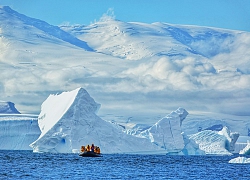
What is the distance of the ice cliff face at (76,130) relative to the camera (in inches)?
2504

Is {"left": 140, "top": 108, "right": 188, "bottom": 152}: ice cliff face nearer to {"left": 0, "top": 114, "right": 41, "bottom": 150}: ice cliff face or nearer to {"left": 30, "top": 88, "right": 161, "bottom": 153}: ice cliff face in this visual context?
{"left": 30, "top": 88, "right": 161, "bottom": 153}: ice cliff face

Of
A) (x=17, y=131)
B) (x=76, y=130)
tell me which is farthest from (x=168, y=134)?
(x=17, y=131)

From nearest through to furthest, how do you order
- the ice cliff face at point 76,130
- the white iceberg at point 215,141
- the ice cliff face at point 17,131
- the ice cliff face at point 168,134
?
the ice cliff face at point 76,130 → the ice cliff face at point 168,134 → the ice cliff face at point 17,131 → the white iceberg at point 215,141

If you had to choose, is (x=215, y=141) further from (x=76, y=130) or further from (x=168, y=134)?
(x=76, y=130)

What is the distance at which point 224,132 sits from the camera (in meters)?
84.4

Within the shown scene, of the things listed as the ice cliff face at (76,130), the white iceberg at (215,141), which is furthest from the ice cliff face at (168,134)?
the white iceberg at (215,141)

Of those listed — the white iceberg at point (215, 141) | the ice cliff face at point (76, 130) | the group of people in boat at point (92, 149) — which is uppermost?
the white iceberg at point (215, 141)

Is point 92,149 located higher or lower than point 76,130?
lower

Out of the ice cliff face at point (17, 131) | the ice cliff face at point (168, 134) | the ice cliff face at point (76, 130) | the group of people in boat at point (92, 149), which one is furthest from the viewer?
the ice cliff face at point (17, 131)

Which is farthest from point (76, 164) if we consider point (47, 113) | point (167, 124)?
point (167, 124)

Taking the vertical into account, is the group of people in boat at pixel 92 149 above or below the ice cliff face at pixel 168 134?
below

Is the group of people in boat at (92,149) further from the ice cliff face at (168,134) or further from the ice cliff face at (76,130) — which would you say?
the ice cliff face at (168,134)

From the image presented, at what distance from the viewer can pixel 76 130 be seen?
64.1 meters

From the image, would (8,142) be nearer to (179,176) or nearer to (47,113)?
(47,113)
